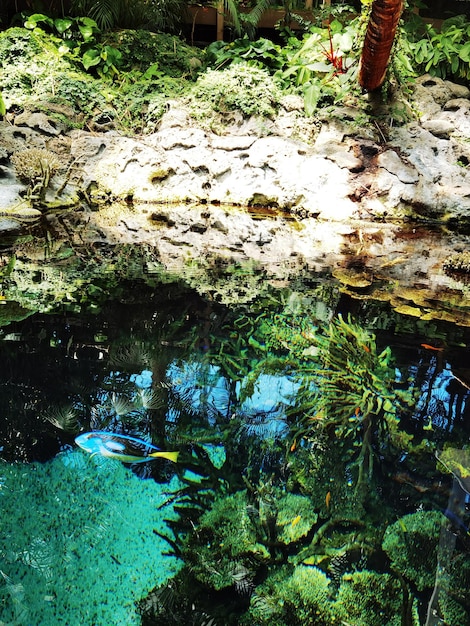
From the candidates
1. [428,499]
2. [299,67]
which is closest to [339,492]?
[428,499]

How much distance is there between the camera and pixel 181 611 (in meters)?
1.28

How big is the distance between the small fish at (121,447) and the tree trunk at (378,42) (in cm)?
620

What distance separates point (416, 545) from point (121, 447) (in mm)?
1010

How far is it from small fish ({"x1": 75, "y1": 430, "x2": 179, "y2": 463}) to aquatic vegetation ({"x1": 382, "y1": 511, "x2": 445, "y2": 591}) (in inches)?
29.4

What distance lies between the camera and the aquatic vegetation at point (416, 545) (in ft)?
4.77

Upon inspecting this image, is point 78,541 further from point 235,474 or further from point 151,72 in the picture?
point 151,72

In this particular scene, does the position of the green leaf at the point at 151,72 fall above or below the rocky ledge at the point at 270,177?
above

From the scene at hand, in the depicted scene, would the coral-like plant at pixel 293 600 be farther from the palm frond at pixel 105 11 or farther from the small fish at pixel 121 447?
the palm frond at pixel 105 11

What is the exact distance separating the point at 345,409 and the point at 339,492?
49 centimetres

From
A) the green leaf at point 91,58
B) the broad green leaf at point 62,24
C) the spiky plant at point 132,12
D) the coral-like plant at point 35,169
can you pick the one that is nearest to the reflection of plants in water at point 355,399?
the coral-like plant at point 35,169

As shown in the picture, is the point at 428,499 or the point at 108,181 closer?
the point at 428,499

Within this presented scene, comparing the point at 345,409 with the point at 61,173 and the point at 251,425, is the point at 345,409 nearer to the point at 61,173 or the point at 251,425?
the point at 251,425

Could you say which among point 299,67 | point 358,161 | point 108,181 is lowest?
point 108,181

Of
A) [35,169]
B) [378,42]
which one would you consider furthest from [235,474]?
[378,42]
